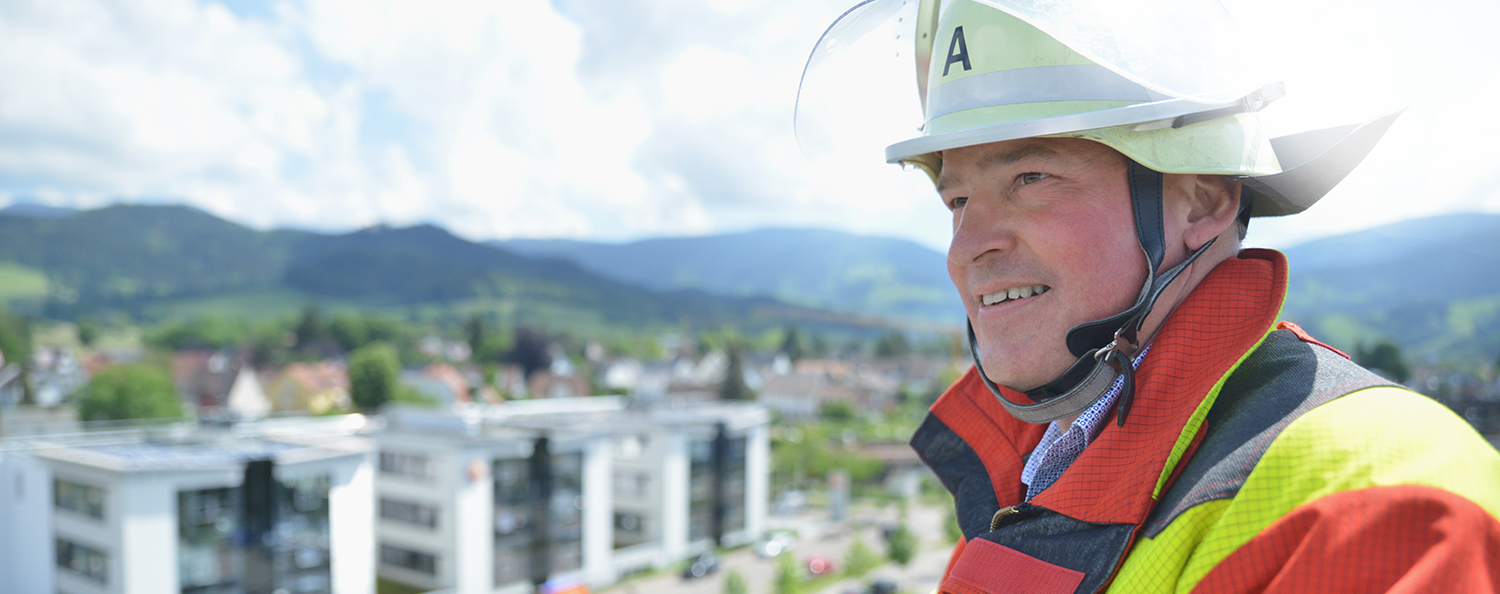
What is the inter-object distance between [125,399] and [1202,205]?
44589 millimetres

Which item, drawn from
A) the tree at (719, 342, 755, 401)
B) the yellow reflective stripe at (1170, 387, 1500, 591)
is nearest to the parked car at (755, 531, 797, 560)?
the tree at (719, 342, 755, 401)

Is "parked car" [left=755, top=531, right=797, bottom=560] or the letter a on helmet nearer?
the letter a on helmet

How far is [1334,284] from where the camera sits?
60.2m

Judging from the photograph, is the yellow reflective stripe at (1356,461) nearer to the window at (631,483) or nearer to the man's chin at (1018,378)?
the man's chin at (1018,378)

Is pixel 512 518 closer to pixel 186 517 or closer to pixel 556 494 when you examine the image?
pixel 556 494

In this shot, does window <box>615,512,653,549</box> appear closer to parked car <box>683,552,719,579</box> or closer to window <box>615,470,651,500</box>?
window <box>615,470,651,500</box>

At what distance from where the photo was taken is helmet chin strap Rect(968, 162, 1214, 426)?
1.01m

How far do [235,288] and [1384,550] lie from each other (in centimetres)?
14915

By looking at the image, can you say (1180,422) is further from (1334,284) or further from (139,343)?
(139,343)

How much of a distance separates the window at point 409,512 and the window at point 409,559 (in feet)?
2.78

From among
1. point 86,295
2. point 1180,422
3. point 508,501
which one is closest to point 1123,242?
point 1180,422

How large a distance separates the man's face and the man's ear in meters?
0.08

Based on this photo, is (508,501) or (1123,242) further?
(508,501)

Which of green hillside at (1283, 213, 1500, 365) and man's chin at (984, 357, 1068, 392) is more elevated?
man's chin at (984, 357, 1068, 392)
